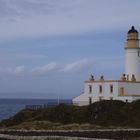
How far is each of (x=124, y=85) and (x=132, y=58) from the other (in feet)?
13.0

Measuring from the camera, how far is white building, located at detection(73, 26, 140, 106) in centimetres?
5091

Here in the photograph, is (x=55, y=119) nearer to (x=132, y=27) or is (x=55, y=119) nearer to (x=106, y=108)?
(x=106, y=108)

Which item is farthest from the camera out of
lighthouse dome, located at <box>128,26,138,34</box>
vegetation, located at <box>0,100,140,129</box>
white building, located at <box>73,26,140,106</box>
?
lighthouse dome, located at <box>128,26,138,34</box>

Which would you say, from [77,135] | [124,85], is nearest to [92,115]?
[124,85]

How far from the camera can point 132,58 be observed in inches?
→ 2105

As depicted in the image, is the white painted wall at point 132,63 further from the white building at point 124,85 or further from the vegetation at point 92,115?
the vegetation at point 92,115

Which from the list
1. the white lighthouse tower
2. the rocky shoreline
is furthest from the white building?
the rocky shoreline

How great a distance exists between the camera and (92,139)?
2247cm

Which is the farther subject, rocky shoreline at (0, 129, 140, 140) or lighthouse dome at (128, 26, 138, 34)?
lighthouse dome at (128, 26, 138, 34)

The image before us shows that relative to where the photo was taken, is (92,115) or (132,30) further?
(132,30)

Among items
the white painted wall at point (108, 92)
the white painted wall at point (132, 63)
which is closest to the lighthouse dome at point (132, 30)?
the white painted wall at point (132, 63)

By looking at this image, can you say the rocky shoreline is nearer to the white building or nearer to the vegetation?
the vegetation

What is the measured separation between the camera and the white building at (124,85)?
50.9 meters

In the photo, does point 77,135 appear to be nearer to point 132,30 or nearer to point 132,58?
point 132,58
